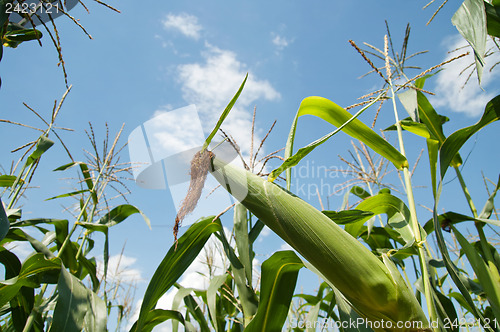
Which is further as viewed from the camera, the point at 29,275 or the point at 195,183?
the point at 29,275

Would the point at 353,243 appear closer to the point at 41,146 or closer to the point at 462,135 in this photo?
the point at 462,135

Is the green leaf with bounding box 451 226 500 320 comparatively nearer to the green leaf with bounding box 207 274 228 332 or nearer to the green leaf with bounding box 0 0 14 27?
the green leaf with bounding box 207 274 228 332

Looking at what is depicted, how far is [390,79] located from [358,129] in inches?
21.2

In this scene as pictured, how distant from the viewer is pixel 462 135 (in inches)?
50.8

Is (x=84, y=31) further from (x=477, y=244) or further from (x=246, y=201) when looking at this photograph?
(x=477, y=244)

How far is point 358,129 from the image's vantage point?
1.29m

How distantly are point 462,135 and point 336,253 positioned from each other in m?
0.90

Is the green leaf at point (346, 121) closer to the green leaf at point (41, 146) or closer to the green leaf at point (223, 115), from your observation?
the green leaf at point (223, 115)

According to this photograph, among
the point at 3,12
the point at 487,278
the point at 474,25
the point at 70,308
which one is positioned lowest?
the point at 70,308

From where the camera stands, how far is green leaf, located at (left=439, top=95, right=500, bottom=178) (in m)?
1.27

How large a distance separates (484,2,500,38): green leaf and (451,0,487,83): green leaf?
252mm

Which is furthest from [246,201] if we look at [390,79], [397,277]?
[390,79]

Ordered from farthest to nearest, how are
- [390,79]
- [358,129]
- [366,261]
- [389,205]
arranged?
[390,79], [389,205], [358,129], [366,261]

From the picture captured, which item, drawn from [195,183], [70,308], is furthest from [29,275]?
[195,183]
